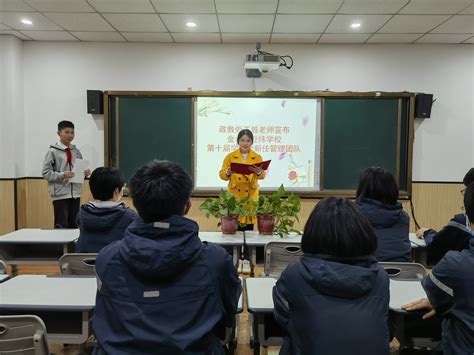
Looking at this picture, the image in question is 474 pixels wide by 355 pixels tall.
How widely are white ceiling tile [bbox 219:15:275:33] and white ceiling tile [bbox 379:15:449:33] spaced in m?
1.46

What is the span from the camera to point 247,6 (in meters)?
4.04

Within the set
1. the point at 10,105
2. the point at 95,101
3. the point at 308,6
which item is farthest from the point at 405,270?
the point at 10,105

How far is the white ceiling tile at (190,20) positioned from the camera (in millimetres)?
4336

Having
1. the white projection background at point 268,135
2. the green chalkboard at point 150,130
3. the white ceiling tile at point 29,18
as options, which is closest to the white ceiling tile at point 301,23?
the white projection background at point 268,135

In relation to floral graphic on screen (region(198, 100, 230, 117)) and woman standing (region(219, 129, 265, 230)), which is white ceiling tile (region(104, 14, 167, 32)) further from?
woman standing (region(219, 129, 265, 230))

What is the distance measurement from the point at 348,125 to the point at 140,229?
4571mm

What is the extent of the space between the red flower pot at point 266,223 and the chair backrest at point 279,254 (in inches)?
19.5

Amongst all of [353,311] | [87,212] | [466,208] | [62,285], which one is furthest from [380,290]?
[87,212]

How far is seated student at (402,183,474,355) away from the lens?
1327 mm

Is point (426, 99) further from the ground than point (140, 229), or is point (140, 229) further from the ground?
point (426, 99)

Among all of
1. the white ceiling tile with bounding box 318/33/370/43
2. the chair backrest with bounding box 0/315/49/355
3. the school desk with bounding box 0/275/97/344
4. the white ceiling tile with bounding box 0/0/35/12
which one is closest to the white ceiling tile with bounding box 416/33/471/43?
the white ceiling tile with bounding box 318/33/370/43

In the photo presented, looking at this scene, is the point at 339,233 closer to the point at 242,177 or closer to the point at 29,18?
the point at 242,177

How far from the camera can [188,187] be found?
4.28 ft

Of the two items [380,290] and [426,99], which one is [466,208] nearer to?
[380,290]
